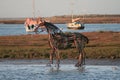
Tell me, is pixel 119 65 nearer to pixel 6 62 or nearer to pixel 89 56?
pixel 89 56

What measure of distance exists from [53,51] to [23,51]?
6.32 m

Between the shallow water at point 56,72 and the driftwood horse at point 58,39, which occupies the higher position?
the driftwood horse at point 58,39

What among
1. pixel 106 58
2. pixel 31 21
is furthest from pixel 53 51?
pixel 31 21

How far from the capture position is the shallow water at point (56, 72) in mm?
22672

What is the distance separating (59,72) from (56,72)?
0.18m

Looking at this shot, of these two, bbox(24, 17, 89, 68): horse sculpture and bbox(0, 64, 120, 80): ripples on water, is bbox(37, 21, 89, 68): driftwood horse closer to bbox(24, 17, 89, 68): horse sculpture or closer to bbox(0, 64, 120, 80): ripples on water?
bbox(24, 17, 89, 68): horse sculpture

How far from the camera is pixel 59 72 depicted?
81.1 feet

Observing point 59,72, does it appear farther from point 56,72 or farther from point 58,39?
point 58,39

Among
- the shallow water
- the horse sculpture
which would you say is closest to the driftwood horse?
the horse sculpture

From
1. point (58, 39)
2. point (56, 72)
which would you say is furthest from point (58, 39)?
point (56, 72)

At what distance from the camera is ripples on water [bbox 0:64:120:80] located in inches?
886

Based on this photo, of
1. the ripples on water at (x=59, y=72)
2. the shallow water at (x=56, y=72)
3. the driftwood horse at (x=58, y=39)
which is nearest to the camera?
the ripples on water at (x=59, y=72)

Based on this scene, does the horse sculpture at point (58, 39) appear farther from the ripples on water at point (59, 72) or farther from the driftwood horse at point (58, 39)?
the ripples on water at point (59, 72)

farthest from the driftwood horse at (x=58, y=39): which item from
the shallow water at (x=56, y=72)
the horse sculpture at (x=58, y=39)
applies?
the shallow water at (x=56, y=72)
